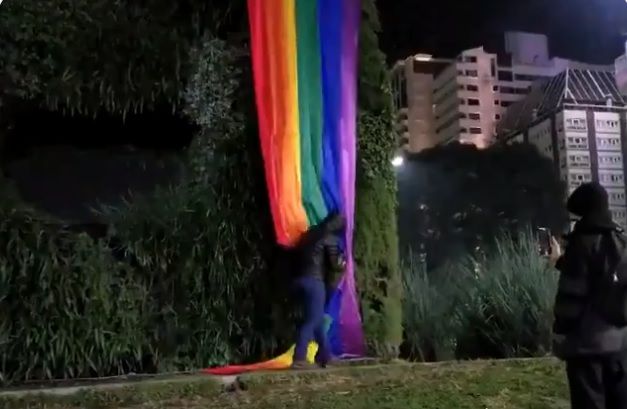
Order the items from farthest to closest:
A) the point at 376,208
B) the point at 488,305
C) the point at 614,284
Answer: the point at 376,208 < the point at 488,305 < the point at 614,284

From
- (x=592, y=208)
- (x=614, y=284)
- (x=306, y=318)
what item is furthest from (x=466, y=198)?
(x=614, y=284)

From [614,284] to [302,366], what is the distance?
319 centimetres

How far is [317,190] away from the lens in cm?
638

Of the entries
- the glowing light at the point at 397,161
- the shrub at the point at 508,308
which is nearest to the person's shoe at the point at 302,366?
the shrub at the point at 508,308

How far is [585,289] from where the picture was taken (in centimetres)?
344

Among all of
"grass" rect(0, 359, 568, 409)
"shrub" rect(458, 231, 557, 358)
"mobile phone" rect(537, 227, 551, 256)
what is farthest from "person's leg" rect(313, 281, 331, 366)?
"mobile phone" rect(537, 227, 551, 256)

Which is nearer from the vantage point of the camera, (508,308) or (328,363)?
(328,363)

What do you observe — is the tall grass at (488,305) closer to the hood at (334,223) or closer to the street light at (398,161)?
the street light at (398,161)

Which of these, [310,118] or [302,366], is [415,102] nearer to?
[310,118]

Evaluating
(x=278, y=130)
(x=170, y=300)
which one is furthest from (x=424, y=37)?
(x=170, y=300)

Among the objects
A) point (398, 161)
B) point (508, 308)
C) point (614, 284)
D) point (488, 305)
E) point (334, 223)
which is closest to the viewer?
point (614, 284)

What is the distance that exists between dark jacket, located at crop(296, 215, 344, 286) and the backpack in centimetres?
287

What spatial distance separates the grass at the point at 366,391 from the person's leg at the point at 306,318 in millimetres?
525

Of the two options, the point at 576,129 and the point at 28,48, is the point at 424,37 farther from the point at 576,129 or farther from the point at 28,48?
the point at 28,48
